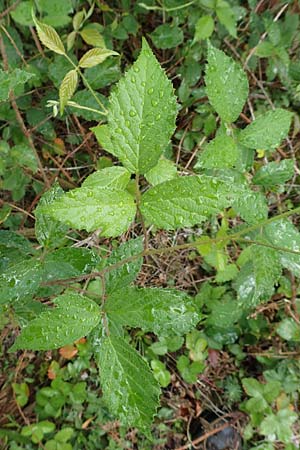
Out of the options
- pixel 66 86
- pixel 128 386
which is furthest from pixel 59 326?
pixel 66 86

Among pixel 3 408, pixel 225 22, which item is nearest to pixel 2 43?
pixel 225 22

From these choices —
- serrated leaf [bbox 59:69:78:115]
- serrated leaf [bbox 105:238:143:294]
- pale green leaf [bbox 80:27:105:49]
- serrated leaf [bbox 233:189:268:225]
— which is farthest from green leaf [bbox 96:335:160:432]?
pale green leaf [bbox 80:27:105:49]

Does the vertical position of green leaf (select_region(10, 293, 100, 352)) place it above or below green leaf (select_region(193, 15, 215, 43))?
below

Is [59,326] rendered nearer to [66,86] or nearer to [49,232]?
[49,232]

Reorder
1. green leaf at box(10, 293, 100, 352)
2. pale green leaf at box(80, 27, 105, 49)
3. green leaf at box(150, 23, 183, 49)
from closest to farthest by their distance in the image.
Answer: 1. green leaf at box(10, 293, 100, 352)
2. pale green leaf at box(80, 27, 105, 49)
3. green leaf at box(150, 23, 183, 49)

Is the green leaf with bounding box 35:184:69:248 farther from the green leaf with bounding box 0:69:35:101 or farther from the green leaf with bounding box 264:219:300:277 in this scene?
the green leaf with bounding box 264:219:300:277

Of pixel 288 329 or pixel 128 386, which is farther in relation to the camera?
pixel 288 329
